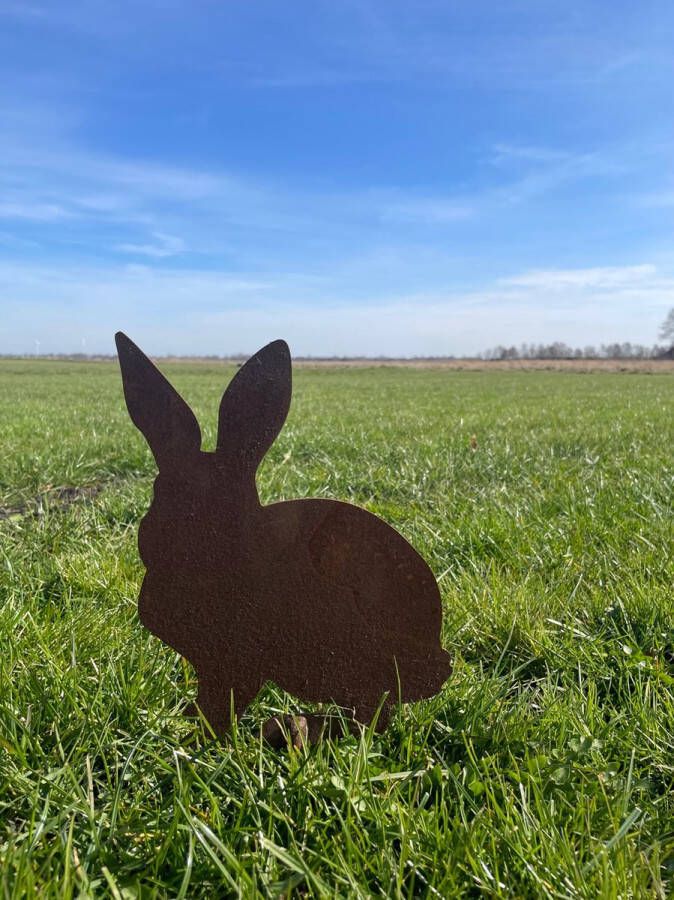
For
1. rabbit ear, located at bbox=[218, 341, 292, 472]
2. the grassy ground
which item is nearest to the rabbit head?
rabbit ear, located at bbox=[218, 341, 292, 472]

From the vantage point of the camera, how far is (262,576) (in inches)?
50.9

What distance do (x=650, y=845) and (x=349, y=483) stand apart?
120 inches

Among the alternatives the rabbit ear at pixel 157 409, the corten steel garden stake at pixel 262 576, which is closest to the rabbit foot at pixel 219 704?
the corten steel garden stake at pixel 262 576

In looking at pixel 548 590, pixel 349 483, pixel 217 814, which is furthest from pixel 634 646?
pixel 349 483

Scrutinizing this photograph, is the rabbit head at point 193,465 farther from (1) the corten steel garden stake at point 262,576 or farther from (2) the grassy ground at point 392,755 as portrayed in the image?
(2) the grassy ground at point 392,755

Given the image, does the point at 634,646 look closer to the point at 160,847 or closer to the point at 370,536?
Result: the point at 370,536

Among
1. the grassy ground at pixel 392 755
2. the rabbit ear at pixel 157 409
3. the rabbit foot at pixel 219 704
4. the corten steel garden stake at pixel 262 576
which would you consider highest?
the rabbit ear at pixel 157 409

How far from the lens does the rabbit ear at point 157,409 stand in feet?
4.18

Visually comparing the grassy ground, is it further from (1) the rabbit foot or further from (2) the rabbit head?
(2) the rabbit head

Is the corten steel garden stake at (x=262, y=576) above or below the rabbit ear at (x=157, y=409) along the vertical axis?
below

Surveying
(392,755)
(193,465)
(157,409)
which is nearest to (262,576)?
(193,465)

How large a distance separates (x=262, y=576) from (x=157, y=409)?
422 mm

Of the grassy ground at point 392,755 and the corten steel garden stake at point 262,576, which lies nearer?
the grassy ground at point 392,755

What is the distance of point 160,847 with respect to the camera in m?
1.05
